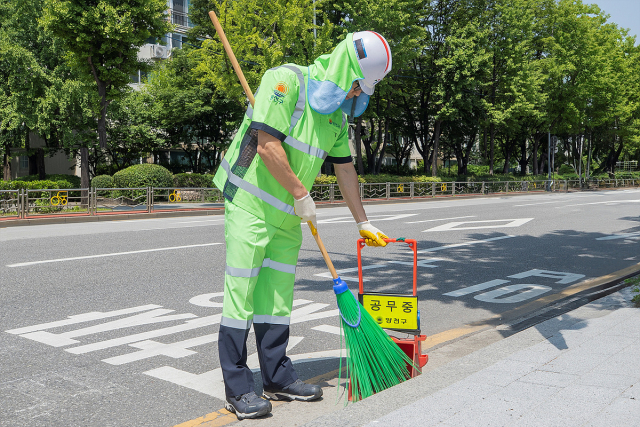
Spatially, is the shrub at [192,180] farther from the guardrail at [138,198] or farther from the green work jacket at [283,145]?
the green work jacket at [283,145]

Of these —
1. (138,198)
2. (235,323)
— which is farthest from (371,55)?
(138,198)

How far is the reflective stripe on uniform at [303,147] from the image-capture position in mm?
3149

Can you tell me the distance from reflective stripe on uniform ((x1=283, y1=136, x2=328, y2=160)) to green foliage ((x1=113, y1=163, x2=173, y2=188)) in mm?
19625

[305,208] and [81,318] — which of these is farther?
[81,318]

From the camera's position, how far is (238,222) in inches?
124

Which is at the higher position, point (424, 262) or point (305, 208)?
point (305, 208)

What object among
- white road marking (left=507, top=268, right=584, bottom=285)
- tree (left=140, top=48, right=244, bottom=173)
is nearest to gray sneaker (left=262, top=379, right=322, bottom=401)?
white road marking (left=507, top=268, right=584, bottom=285)

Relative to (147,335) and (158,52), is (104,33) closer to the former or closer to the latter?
(147,335)

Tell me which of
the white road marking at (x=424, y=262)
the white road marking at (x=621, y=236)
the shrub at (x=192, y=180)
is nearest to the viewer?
the white road marking at (x=424, y=262)

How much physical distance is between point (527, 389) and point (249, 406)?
61.9 inches

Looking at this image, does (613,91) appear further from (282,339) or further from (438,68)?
(282,339)

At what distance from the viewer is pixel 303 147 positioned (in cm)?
319

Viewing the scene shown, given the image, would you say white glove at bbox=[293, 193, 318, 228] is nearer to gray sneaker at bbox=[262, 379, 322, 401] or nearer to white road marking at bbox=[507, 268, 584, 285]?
gray sneaker at bbox=[262, 379, 322, 401]

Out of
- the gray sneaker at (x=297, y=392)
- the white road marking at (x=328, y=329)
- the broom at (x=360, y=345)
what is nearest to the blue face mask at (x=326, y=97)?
the broom at (x=360, y=345)
